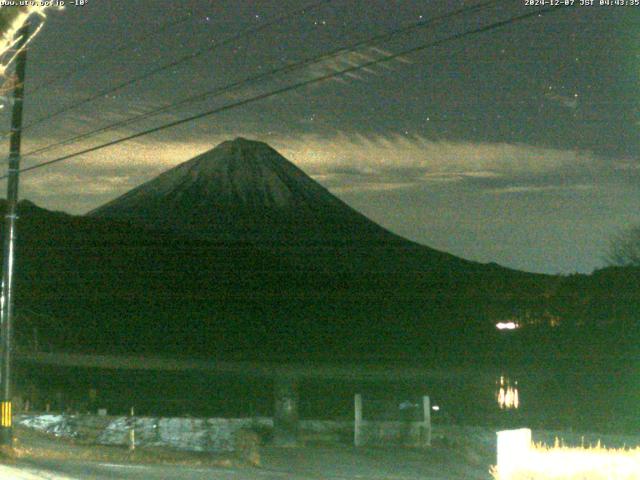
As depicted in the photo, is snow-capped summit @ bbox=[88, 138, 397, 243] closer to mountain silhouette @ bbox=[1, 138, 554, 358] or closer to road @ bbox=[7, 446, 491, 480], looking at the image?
mountain silhouette @ bbox=[1, 138, 554, 358]

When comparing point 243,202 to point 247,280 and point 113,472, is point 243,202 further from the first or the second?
point 113,472

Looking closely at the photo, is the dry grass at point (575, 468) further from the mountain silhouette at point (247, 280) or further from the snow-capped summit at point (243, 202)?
the snow-capped summit at point (243, 202)

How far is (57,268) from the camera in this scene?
81.8m

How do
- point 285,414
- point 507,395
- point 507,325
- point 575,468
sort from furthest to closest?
point 507,325 → point 507,395 → point 285,414 → point 575,468

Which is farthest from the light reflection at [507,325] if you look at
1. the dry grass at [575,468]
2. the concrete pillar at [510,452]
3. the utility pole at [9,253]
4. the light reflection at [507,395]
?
the concrete pillar at [510,452]

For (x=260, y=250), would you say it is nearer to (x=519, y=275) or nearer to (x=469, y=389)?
(x=519, y=275)

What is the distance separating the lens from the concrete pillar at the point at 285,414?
2723 cm

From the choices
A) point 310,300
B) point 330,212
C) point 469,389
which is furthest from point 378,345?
point 330,212

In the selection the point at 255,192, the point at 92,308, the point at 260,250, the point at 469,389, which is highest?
the point at 255,192

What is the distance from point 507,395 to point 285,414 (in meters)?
20.6

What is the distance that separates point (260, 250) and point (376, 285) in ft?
60.8

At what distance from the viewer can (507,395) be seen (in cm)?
4697

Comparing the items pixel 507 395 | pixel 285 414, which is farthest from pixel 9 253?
pixel 507 395

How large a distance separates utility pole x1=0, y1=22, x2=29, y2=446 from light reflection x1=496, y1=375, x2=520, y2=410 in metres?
29.7
